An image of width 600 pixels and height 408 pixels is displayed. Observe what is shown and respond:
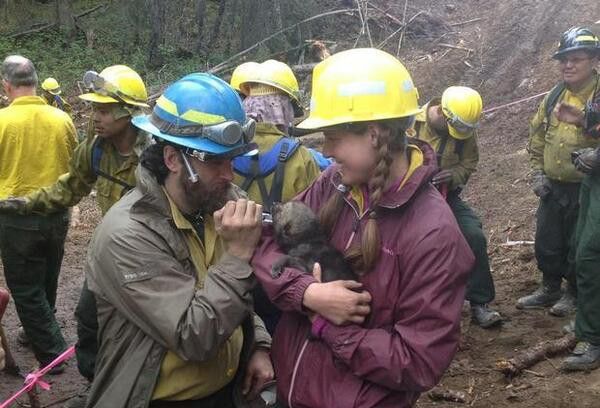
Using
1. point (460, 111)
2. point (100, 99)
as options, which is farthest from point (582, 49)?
point (100, 99)

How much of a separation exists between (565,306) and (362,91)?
477 cm

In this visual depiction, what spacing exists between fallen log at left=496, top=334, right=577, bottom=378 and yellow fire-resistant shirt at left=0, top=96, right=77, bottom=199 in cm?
410

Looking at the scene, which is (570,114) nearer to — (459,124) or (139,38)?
(459,124)

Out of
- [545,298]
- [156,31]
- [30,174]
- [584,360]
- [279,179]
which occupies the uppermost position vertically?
[279,179]

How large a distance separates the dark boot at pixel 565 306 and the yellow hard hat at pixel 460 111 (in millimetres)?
1873

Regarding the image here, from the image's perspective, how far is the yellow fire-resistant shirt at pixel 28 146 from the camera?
5559 mm

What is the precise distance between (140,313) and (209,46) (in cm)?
1563

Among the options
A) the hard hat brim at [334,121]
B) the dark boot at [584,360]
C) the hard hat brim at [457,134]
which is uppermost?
the hard hat brim at [334,121]

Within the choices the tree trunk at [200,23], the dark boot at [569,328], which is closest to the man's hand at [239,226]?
the dark boot at [569,328]

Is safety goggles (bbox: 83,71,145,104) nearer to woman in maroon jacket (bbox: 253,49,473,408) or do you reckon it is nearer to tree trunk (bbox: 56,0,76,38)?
woman in maroon jacket (bbox: 253,49,473,408)

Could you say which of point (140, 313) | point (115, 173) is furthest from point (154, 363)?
point (115, 173)

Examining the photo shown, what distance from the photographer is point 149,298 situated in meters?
2.27

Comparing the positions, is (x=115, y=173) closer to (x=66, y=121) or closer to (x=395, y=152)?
(x=66, y=121)

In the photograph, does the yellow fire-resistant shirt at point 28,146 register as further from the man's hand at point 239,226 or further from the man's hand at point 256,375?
the man's hand at point 239,226
